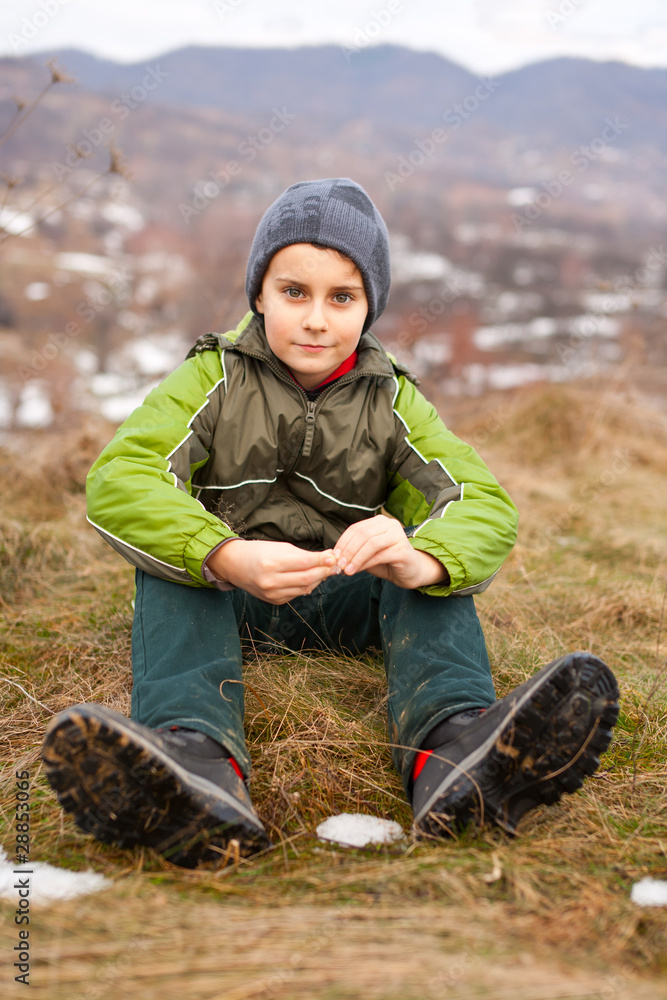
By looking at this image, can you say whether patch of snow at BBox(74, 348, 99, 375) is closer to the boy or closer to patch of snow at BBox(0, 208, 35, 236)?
patch of snow at BBox(0, 208, 35, 236)

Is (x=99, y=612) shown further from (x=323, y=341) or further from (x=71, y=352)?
(x=71, y=352)

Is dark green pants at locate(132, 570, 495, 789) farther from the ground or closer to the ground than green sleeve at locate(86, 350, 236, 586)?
closer to the ground

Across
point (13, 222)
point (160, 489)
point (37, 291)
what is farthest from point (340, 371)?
point (37, 291)

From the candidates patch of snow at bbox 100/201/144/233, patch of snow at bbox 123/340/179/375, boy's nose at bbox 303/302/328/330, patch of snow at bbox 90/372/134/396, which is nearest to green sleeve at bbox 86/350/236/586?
boy's nose at bbox 303/302/328/330

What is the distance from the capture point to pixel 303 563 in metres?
1.31

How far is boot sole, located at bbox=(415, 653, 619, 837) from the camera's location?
1.15m

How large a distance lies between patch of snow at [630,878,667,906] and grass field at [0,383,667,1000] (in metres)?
0.02

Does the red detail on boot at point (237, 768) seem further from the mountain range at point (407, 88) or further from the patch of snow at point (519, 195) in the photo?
the mountain range at point (407, 88)

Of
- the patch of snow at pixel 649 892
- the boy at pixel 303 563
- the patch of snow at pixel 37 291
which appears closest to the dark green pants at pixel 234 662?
the boy at pixel 303 563

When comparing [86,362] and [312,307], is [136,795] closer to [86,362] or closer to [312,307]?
[312,307]

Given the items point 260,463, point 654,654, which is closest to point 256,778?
point 260,463

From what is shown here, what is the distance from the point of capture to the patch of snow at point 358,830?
1240 mm

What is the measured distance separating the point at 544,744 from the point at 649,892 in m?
0.27

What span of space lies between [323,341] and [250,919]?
4.08ft
